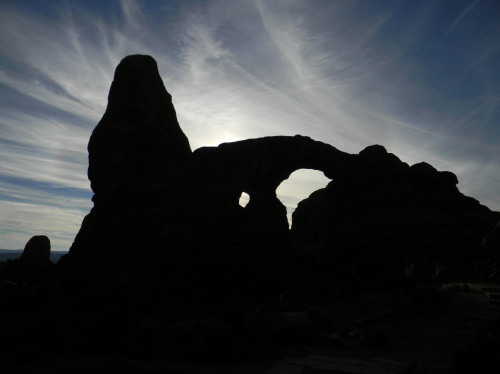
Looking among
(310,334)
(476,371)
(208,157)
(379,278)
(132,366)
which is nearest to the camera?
(476,371)

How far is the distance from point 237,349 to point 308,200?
46749mm

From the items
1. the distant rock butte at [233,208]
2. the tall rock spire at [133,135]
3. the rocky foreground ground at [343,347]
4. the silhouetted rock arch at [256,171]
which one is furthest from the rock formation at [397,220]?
the tall rock spire at [133,135]

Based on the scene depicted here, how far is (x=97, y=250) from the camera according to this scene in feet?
113

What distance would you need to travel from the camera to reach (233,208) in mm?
35938

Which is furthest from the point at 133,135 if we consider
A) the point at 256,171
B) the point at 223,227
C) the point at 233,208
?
the point at 223,227

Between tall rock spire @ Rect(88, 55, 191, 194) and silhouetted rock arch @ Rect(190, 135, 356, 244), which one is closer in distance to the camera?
silhouetted rock arch @ Rect(190, 135, 356, 244)

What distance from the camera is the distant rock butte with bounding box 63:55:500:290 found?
3042 cm

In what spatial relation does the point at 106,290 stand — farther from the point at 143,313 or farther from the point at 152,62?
the point at 152,62

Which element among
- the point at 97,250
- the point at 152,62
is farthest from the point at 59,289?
the point at 152,62

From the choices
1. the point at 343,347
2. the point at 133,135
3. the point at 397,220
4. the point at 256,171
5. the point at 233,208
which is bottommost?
the point at 343,347

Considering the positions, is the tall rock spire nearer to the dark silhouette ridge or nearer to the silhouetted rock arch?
the dark silhouette ridge

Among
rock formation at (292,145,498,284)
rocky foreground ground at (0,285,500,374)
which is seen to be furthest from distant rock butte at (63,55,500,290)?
rocky foreground ground at (0,285,500,374)

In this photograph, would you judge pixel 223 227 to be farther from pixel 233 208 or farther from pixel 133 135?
pixel 133 135

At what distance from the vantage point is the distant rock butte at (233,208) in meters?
30.4
